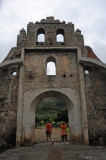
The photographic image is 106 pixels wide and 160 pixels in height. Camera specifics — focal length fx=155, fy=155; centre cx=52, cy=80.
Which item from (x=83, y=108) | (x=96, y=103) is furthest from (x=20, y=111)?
(x=96, y=103)

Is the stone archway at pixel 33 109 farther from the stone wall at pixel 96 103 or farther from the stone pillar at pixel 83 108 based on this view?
the stone wall at pixel 96 103

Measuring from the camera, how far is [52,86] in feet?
30.5

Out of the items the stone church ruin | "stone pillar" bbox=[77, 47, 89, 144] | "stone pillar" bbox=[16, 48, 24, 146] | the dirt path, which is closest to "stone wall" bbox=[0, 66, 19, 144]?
the stone church ruin

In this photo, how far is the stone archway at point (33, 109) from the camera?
843 cm

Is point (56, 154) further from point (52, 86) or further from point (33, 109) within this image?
point (52, 86)

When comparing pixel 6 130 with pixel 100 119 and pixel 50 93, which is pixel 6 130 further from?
pixel 100 119

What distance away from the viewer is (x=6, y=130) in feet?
27.9

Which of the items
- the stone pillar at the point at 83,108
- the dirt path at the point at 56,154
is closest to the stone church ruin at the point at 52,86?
the stone pillar at the point at 83,108

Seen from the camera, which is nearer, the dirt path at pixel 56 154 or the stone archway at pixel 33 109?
the dirt path at pixel 56 154

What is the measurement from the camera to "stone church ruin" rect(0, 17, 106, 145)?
848 cm

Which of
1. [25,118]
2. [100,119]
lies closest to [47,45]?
[25,118]

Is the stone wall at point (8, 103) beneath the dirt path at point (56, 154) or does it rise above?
above

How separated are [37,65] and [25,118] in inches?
132

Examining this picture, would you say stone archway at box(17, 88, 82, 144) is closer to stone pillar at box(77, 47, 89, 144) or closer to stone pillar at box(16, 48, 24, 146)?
stone pillar at box(16, 48, 24, 146)
